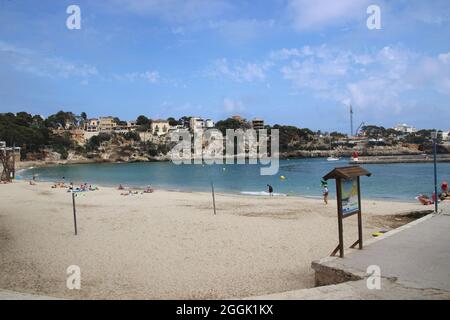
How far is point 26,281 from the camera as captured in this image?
27.9 ft

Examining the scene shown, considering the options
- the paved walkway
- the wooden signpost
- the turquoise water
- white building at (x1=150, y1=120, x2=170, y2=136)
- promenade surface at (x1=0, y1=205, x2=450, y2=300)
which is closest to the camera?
promenade surface at (x1=0, y1=205, x2=450, y2=300)

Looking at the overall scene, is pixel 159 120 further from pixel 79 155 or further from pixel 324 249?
pixel 324 249

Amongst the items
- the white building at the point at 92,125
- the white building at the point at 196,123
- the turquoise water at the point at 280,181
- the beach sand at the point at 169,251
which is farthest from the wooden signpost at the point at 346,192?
the white building at the point at 92,125

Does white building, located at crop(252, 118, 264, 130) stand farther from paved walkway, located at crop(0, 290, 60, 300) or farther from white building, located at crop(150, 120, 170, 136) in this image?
paved walkway, located at crop(0, 290, 60, 300)

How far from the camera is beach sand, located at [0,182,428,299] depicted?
791 cm

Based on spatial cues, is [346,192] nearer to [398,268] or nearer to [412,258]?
[412,258]

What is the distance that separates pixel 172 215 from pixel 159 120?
166m

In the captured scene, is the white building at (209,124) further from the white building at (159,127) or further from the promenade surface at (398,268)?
the promenade surface at (398,268)

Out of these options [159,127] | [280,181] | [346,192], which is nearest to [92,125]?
[159,127]

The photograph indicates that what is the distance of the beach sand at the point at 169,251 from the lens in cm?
791

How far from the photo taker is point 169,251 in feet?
36.2

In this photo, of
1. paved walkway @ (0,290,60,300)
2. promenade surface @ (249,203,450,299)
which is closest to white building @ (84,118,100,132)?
promenade surface @ (249,203,450,299)
